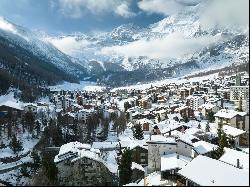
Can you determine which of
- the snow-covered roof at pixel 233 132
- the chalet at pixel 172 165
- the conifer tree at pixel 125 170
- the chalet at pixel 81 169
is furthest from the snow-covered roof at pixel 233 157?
the snow-covered roof at pixel 233 132

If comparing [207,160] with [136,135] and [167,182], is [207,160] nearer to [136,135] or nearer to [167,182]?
[167,182]

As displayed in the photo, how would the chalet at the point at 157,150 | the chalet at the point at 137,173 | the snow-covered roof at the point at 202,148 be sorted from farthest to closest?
the chalet at the point at 157,150
the snow-covered roof at the point at 202,148
the chalet at the point at 137,173

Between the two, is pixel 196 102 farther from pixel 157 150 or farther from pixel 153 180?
pixel 153 180

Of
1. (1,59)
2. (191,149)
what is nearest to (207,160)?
(191,149)

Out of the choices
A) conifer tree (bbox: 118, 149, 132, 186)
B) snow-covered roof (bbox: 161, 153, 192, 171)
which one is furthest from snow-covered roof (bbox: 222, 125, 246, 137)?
conifer tree (bbox: 118, 149, 132, 186)

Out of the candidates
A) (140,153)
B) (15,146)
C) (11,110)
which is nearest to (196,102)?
(11,110)

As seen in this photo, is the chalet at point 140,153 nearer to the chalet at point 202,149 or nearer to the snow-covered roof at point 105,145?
the chalet at point 202,149

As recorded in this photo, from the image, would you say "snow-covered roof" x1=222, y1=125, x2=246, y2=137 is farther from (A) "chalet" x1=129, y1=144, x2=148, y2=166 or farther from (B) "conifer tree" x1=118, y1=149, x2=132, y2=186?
(B) "conifer tree" x1=118, y1=149, x2=132, y2=186
